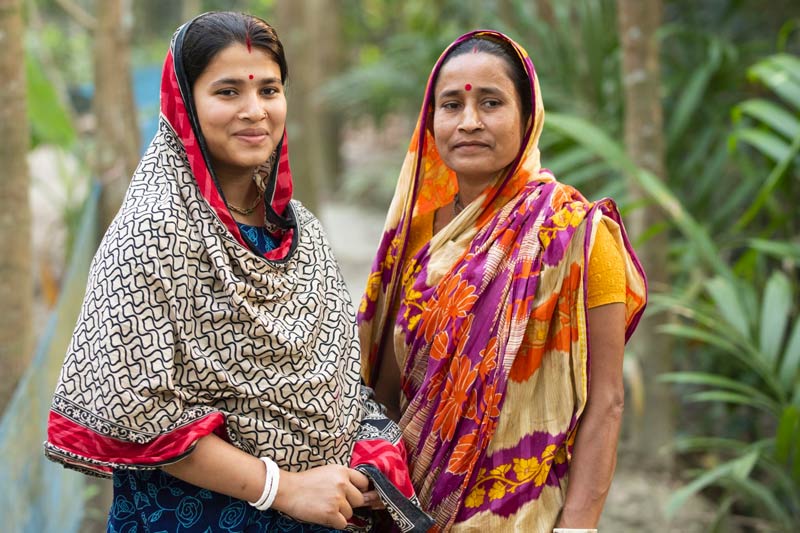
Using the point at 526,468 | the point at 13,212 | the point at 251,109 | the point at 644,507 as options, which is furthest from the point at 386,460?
the point at 644,507

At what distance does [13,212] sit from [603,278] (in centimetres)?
209

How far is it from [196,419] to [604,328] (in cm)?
83

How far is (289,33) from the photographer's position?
7367 mm

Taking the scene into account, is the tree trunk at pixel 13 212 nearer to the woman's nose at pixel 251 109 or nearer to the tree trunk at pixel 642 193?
the woman's nose at pixel 251 109

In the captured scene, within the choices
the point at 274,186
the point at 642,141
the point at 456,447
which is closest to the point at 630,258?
the point at 456,447

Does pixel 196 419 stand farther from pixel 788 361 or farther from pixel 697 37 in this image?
pixel 697 37

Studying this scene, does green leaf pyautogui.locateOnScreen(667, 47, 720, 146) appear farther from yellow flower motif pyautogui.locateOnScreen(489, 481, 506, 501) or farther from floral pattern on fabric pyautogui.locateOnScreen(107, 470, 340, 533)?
floral pattern on fabric pyautogui.locateOnScreen(107, 470, 340, 533)

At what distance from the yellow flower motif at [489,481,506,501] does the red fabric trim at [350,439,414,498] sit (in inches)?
6.7

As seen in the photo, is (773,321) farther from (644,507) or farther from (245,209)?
(245,209)

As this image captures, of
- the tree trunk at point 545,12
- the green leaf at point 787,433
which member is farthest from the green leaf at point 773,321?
the tree trunk at point 545,12

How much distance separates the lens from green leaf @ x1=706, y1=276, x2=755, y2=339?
3.56 m

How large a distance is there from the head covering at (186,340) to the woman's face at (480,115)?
45 centimetres

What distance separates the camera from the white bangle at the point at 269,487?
168 cm

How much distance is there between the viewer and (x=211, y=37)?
1707 millimetres
